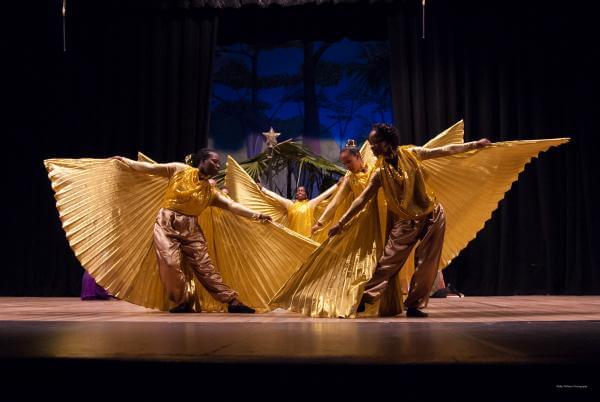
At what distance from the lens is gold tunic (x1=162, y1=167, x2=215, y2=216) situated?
4941 mm

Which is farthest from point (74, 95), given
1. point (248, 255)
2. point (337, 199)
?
point (337, 199)

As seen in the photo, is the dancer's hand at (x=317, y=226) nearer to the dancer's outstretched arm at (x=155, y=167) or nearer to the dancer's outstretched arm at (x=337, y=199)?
the dancer's outstretched arm at (x=337, y=199)

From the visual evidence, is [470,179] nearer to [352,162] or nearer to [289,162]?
[352,162]

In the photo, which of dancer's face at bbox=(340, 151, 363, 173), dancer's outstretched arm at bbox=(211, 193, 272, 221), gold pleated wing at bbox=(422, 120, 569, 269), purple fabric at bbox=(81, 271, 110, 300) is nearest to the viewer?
gold pleated wing at bbox=(422, 120, 569, 269)

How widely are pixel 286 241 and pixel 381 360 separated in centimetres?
304

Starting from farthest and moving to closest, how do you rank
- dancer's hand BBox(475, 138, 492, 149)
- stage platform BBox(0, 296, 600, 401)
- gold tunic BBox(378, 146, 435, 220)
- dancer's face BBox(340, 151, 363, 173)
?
1. dancer's face BBox(340, 151, 363, 173)
2. dancer's hand BBox(475, 138, 492, 149)
3. gold tunic BBox(378, 146, 435, 220)
4. stage platform BBox(0, 296, 600, 401)

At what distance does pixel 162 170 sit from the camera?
5.06 meters

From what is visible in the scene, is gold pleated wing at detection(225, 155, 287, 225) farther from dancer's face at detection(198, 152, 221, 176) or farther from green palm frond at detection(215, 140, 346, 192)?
green palm frond at detection(215, 140, 346, 192)

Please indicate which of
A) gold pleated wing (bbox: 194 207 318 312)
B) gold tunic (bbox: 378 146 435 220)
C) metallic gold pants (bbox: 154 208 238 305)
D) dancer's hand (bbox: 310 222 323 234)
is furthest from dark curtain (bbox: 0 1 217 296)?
gold tunic (bbox: 378 146 435 220)

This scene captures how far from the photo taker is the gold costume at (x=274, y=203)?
5.94 metres

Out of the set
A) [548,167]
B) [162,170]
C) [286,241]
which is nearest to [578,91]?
[548,167]

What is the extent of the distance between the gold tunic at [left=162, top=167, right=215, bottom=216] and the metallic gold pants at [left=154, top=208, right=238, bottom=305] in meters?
0.06

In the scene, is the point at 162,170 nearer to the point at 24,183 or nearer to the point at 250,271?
the point at 250,271

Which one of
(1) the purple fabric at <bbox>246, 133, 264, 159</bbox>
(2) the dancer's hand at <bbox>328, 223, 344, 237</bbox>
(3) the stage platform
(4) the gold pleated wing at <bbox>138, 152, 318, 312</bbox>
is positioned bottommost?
(3) the stage platform
